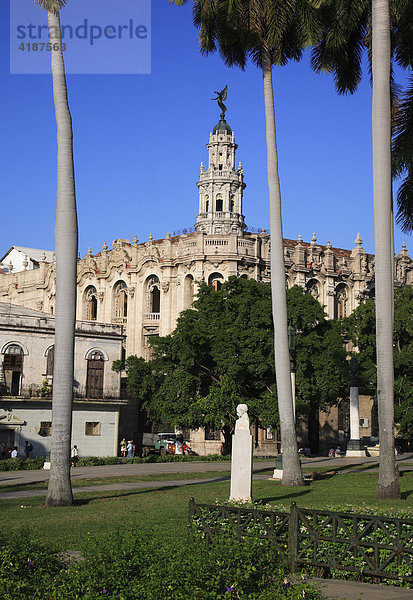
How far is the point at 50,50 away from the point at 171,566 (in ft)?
52.7

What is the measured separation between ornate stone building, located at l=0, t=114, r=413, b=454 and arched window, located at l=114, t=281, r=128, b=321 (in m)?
0.09

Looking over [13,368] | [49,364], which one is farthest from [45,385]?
[13,368]

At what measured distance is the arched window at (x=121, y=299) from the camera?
6875 cm

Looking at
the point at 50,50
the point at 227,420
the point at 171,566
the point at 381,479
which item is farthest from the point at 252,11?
the point at 227,420

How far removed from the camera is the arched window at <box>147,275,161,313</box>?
65.9m

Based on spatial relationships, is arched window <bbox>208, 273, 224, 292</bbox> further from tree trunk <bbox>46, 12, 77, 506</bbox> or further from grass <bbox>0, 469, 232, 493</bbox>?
tree trunk <bbox>46, 12, 77, 506</bbox>

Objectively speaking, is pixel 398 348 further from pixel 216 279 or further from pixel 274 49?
pixel 274 49

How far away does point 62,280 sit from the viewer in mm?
19109

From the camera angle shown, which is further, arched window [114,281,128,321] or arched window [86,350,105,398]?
arched window [114,281,128,321]

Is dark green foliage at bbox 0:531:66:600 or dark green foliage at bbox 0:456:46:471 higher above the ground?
dark green foliage at bbox 0:531:66:600

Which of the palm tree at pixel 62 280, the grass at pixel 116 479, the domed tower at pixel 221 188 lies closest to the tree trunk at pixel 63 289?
the palm tree at pixel 62 280

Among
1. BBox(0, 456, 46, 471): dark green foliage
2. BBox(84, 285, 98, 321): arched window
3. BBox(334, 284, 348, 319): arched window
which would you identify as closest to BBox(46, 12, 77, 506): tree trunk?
BBox(0, 456, 46, 471): dark green foliage

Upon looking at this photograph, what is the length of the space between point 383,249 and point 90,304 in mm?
55267

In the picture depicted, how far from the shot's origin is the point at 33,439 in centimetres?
4681
